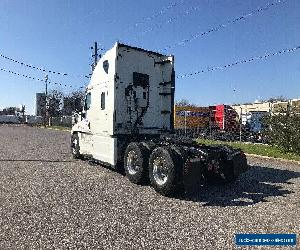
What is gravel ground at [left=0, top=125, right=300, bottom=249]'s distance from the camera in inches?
189

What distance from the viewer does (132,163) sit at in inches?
363

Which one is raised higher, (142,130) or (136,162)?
(142,130)

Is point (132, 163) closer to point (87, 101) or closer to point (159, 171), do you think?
point (159, 171)

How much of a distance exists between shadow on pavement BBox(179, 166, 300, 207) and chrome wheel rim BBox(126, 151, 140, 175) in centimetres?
191

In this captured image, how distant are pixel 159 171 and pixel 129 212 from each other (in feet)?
6.80

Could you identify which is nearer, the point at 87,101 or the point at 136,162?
the point at 136,162

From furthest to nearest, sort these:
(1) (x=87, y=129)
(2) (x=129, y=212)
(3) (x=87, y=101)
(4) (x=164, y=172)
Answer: (3) (x=87, y=101) → (1) (x=87, y=129) → (4) (x=164, y=172) → (2) (x=129, y=212)

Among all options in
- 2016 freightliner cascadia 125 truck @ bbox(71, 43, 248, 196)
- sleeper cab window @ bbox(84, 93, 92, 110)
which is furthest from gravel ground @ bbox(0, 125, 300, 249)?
sleeper cab window @ bbox(84, 93, 92, 110)

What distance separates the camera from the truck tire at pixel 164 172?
7316 millimetres

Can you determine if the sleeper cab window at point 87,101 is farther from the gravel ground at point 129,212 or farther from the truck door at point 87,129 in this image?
the gravel ground at point 129,212

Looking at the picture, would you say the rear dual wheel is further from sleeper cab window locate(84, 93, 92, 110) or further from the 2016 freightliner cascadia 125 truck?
sleeper cab window locate(84, 93, 92, 110)

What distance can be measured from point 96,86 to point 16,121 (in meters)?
84.0

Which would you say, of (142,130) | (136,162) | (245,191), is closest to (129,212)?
(136,162)

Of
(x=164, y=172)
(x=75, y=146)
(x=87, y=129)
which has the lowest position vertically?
(x=164, y=172)
